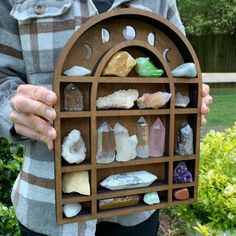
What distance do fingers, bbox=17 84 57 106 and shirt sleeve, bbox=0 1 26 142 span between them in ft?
0.48

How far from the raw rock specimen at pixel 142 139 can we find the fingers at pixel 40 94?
0.66ft

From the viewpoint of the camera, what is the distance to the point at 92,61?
2.54 feet

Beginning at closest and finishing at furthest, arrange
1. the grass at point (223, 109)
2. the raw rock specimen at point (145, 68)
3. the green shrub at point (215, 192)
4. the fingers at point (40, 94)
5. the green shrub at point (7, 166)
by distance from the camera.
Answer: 1. the fingers at point (40, 94)
2. the raw rock specimen at point (145, 68)
3. the green shrub at point (215, 192)
4. the green shrub at point (7, 166)
5. the grass at point (223, 109)

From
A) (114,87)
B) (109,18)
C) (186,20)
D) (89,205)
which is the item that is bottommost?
(89,205)

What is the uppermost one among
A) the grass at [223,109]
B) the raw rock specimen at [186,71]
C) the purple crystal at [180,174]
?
the raw rock specimen at [186,71]

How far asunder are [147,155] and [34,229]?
12.2 inches

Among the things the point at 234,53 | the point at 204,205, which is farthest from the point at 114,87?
the point at 234,53

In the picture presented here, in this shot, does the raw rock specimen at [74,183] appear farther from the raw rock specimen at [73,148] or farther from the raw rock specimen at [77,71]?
the raw rock specimen at [77,71]

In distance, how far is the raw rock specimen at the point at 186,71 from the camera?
80 centimetres

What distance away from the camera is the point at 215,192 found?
1.81 metres

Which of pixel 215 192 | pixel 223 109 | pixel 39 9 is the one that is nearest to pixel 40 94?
pixel 39 9

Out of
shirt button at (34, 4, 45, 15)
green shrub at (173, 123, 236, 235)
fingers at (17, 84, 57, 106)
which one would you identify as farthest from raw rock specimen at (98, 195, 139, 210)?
green shrub at (173, 123, 236, 235)

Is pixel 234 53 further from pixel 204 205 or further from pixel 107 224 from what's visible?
pixel 107 224

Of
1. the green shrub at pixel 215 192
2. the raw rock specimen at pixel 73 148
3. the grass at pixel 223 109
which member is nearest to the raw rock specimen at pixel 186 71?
the raw rock specimen at pixel 73 148
